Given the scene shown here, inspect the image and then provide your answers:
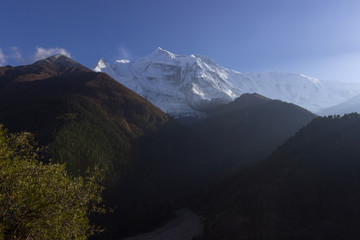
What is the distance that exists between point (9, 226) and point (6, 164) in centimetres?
375

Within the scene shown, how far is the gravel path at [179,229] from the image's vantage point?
343ft

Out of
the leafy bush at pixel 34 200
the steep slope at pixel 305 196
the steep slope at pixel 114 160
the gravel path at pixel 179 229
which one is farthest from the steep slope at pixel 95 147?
the leafy bush at pixel 34 200

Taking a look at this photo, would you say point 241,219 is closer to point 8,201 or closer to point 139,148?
point 8,201

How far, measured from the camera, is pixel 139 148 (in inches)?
7618

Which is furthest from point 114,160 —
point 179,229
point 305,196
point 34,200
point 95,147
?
point 34,200

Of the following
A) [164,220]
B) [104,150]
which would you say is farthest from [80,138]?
[164,220]

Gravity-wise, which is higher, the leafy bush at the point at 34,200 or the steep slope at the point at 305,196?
the leafy bush at the point at 34,200

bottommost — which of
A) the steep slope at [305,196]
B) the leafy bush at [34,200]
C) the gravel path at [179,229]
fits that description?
the gravel path at [179,229]

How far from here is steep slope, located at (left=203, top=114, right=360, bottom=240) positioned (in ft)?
246

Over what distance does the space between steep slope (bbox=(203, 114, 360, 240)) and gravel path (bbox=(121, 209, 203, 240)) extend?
15.8 m

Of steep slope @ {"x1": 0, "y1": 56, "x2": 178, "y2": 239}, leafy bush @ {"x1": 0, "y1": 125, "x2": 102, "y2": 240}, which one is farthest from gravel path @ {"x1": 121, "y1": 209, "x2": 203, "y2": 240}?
leafy bush @ {"x1": 0, "y1": 125, "x2": 102, "y2": 240}

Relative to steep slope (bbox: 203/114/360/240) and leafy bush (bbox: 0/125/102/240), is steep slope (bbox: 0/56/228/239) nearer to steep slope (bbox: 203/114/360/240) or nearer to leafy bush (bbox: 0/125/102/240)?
steep slope (bbox: 203/114/360/240)

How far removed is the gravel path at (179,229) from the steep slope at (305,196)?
621 inches

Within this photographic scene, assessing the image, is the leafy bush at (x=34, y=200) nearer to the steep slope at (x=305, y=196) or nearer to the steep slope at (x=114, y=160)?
the steep slope at (x=305, y=196)
